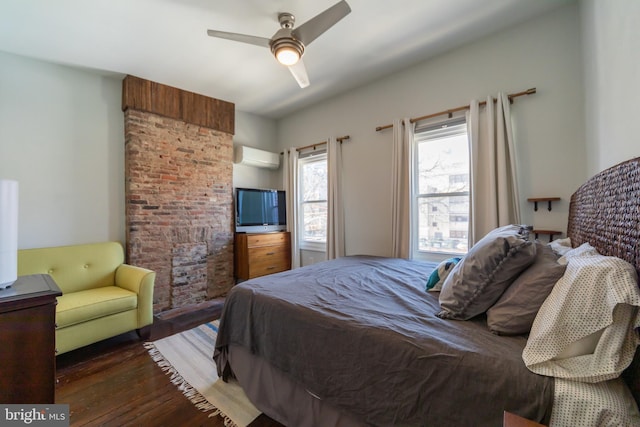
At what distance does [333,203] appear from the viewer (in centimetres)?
365

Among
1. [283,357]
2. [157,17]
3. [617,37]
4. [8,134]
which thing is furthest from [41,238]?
[617,37]

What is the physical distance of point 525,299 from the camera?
1.02 metres

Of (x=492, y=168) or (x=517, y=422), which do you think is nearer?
(x=517, y=422)

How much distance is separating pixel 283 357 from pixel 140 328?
6.32ft

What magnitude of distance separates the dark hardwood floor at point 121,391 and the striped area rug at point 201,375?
5cm

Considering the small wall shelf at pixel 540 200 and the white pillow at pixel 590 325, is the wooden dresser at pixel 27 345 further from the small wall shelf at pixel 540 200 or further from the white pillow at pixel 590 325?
the small wall shelf at pixel 540 200

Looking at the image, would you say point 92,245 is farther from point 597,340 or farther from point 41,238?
point 597,340

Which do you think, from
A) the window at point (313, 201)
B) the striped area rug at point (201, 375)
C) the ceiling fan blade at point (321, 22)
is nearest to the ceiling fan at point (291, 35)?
the ceiling fan blade at point (321, 22)

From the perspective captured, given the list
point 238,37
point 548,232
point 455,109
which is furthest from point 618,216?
point 238,37

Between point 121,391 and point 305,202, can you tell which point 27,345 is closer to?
point 121,391

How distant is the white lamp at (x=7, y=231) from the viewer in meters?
1.08

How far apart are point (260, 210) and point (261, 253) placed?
28.3 inches

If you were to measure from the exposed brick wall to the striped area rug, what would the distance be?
3.31 ft

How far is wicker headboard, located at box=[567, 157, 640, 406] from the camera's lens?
809 millimetres
